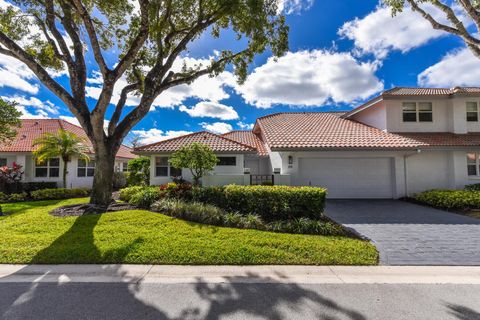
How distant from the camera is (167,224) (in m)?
6.84

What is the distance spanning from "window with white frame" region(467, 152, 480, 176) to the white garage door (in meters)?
4.40

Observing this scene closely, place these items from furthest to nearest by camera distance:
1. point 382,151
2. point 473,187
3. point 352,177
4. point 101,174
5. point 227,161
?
point 227,161 < point 352,177 < point 382,151 < point 473,187 < point 101,174

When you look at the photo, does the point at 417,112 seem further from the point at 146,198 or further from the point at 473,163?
the point at 146,198

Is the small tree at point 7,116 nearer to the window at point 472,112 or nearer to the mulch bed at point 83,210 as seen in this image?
the mulch bed at point 83,210

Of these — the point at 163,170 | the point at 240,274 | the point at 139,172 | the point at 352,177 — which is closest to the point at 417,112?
the point at 352,177

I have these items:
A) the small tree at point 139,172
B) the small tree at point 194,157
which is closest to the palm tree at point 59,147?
the small tree at point 139,172

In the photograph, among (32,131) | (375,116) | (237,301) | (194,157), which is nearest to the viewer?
(237,301)

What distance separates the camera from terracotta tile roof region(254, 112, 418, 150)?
440 inches

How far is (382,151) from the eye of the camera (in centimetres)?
1171

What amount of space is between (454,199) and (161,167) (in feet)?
50.1

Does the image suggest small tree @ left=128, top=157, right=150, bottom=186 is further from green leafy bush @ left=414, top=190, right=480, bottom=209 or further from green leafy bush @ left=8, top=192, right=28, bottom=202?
green leafy bush @ left=414, top=190, right=480, bottom=209

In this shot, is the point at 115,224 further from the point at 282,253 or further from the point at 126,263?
the point at 282,253

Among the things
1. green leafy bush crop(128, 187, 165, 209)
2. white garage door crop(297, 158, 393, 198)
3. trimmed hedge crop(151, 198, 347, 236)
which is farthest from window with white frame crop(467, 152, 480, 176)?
green leafy bush crop(128, 187, 165, 209)

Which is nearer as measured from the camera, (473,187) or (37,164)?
(473,187)
